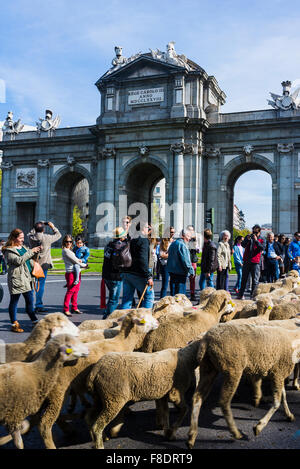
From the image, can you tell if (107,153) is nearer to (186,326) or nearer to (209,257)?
(209,257)

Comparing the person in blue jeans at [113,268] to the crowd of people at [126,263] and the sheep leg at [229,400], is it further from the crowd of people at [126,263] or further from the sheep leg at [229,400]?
the sheep leg at [229,400]

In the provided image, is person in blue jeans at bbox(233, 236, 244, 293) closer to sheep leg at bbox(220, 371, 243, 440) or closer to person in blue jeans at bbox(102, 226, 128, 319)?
person in blue jeans at bbox(102, 226, 128, 319)

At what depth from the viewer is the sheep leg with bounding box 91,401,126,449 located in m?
4.25

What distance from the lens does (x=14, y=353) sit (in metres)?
5.30

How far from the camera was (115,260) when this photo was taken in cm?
913

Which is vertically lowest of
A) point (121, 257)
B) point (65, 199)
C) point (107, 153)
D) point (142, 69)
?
point (121, 257)

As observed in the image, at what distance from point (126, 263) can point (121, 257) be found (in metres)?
0.16

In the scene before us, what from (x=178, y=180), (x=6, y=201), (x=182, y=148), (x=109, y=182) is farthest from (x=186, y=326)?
(x=6, y=201)

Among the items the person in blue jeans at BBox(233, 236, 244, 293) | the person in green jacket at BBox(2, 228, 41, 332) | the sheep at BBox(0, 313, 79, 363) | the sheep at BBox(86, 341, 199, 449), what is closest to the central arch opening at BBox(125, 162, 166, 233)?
the person in blue jeans at BBox(233, 236, 244, 293)

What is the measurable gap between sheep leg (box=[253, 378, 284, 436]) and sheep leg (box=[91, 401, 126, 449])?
1.41m

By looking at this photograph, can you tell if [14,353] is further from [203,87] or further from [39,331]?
[203,87]

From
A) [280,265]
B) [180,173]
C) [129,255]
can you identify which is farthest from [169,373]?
[180,173]

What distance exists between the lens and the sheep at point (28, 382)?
4090 mm

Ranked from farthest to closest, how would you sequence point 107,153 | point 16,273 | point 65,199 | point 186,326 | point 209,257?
1. point 65,199
2. point 107,153
3. point 209,257
4. point 16,273
5. point 186,326
